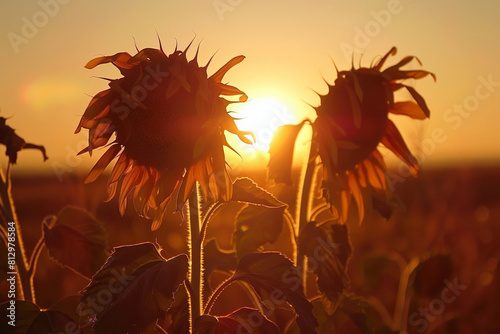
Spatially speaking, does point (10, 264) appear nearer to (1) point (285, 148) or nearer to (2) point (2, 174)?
(2) point (2, 174)

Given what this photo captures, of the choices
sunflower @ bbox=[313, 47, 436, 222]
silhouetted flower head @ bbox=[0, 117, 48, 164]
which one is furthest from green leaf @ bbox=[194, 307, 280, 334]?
silhouetted flower head @ bbox=[0, 117, 48, 164]

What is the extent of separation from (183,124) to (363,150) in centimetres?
70

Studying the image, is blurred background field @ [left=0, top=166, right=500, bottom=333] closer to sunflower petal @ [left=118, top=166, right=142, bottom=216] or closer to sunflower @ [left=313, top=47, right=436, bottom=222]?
sunflower @ [left=313, top=47, right=436, bottom=222]

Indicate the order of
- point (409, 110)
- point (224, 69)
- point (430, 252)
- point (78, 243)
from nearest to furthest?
A: 1. point (224, 69)
2. point (409, 110)
3. point (78, 243)
4. point (430, 252)

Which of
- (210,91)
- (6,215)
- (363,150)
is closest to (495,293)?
(363,150)

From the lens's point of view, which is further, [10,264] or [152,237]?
[152,237]

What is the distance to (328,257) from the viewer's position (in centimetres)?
222

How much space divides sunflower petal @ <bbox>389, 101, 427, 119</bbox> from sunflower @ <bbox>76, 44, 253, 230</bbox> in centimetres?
71

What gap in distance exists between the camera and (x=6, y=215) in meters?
2.45

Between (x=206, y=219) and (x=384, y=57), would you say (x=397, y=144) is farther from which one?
(x=206, y=219)

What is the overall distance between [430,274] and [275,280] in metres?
1.08

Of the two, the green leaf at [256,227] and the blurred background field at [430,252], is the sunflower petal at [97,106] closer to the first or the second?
the blurred background field at [430,252]

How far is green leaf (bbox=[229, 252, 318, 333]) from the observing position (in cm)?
200

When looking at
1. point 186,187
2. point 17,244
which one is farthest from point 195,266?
point 17,244
